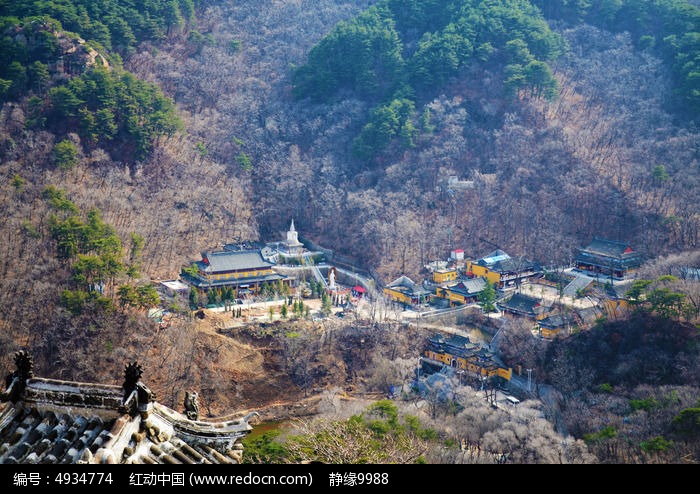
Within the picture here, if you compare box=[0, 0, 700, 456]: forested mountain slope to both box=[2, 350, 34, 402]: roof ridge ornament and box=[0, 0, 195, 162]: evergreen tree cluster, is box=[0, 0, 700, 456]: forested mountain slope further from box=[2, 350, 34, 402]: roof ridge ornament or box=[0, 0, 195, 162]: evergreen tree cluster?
box=[2, 350, 34, 402]: roof ridge ornament

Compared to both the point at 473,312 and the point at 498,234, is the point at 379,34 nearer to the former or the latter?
the point at 498,234

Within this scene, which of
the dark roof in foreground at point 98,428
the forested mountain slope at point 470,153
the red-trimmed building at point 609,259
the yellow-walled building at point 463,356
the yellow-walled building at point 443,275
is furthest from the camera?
the forested mountain slope at point 470,153

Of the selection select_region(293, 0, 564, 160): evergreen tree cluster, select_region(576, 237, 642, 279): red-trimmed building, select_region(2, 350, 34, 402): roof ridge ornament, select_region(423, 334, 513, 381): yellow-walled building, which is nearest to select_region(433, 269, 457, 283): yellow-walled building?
select_region(423, 334, 513, 381): yellow-walled building

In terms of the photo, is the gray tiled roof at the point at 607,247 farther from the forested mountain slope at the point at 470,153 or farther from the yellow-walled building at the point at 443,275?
the yellow-walled building at the point at 443,275

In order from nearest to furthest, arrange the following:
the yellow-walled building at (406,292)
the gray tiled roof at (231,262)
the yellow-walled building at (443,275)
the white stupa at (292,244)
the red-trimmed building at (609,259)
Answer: the red-trimmed building at (609,259) < the yellow-walled building at (406,292) < the gray tiled roof at (231,262) < the yellow-walled building at (443,275) < the white stupa at (292,244)

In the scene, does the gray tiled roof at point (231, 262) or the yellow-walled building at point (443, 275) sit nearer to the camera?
the gray tiled roof at point (231, 262)

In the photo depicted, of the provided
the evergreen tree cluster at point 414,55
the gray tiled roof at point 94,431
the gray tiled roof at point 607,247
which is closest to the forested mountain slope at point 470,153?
the evergreen tree cluster at point 414,55

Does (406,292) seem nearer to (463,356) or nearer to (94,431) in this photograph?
(463,356)

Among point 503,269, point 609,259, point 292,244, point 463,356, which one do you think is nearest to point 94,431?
point 463,356
